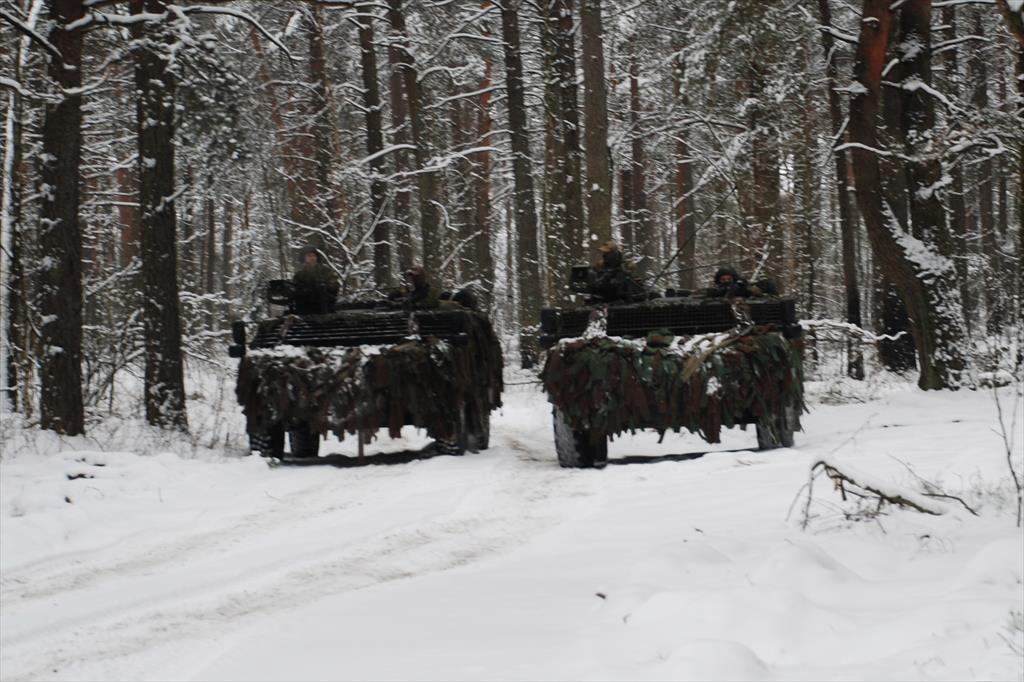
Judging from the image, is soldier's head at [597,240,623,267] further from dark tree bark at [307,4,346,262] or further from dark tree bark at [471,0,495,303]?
dark tree bark at [471,0,495,303]

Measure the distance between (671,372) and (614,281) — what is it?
5.78 feet

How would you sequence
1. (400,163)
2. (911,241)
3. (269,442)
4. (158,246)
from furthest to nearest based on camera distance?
(400,163) → (911,241) → (158,246) → (269,442)

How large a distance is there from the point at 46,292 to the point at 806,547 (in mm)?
8424

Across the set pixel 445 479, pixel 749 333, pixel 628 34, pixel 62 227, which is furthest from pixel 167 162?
pixel 628 34

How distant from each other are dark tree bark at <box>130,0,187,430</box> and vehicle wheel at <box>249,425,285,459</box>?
2.28 metres

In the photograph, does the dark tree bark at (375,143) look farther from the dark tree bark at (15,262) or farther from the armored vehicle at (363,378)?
the armored vehicle at (363,378)

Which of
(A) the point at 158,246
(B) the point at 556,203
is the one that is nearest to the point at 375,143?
(B) the point at 556,203

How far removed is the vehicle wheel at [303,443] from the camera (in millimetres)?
10734

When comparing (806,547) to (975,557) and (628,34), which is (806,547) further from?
(628,34)

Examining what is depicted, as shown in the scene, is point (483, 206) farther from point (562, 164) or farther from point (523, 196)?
point (562, 164)

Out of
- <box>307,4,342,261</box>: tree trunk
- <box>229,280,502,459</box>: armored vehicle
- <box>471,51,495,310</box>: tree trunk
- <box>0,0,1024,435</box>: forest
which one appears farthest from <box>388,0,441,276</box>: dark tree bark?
<box>229,280,502,459</box>: armored vehicle

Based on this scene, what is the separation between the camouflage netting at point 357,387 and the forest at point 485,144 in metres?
2.13

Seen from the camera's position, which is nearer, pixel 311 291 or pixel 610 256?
pixel 610 256

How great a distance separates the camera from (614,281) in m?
10.6
